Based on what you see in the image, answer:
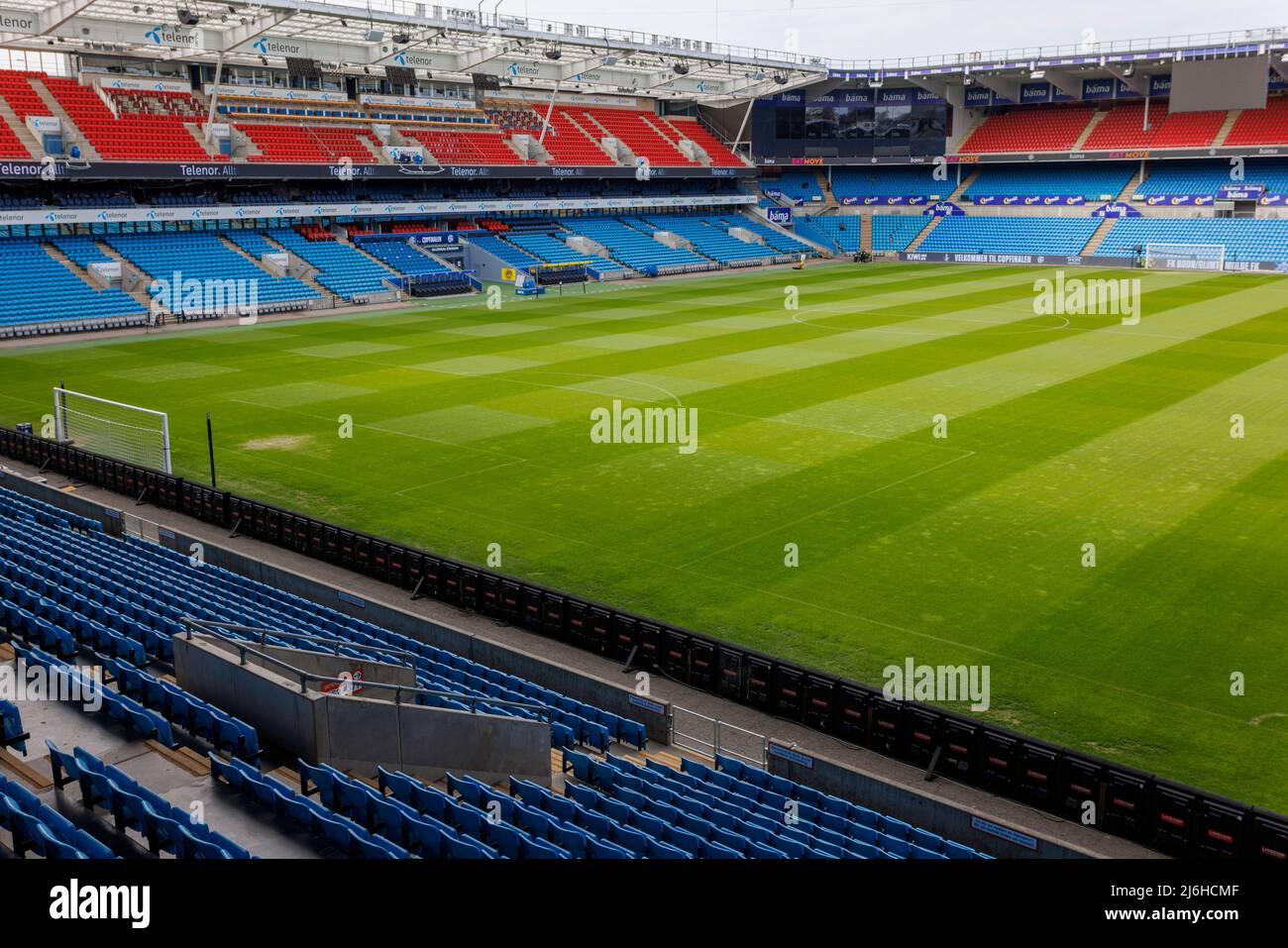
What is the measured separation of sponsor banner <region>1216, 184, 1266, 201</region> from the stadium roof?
847cm

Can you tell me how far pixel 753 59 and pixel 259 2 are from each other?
38752 millimetres

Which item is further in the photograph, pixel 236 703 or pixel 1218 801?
pixel 236 703

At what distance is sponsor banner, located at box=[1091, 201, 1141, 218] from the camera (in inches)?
3248

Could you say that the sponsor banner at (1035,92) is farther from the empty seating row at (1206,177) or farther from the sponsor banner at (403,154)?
the sponsor banner at (403,154)

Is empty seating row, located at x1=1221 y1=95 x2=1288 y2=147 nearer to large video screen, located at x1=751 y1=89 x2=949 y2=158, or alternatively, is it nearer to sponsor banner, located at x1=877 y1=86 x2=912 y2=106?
large video screen, located at x1=751 y1=89 x2=949 y2=158

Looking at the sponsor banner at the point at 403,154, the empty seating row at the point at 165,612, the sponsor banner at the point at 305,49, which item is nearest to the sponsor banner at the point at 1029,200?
the sponsor banner at the point at 403,154

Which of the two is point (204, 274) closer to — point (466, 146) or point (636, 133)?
point (466, 146)

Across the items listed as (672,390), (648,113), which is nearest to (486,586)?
(672,390)

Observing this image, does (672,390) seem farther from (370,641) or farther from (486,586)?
(370,641)

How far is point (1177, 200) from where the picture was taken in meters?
80.9

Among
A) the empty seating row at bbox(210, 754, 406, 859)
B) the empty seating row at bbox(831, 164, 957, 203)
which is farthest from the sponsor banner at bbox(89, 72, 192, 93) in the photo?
the empty seating row at bbox(210, 754, 406, 859)

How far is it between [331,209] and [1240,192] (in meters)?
62.9
